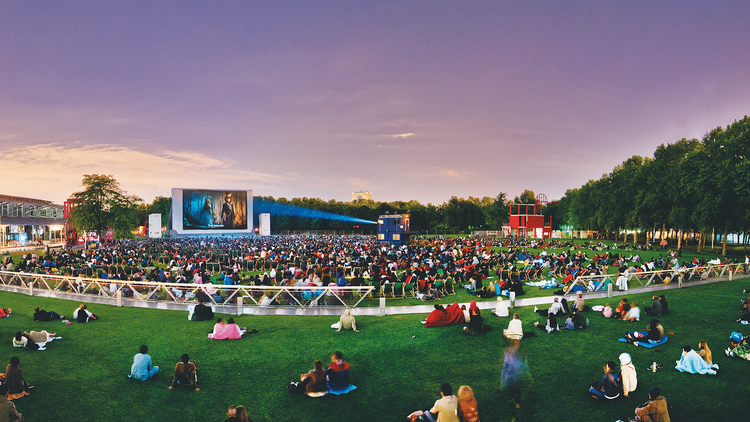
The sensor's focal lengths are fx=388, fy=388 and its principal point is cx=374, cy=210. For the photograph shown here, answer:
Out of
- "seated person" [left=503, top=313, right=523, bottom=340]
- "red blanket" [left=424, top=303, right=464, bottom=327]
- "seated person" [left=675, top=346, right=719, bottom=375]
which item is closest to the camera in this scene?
"seated person" [left=675, top=346, right=719, bottom=375]

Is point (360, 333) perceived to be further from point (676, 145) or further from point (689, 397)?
point (676, 145)

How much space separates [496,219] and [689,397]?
102 meters

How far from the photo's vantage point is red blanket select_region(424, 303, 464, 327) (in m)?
12.7

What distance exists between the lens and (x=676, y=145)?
161ft

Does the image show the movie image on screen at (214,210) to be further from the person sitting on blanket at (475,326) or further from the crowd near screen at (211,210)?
the person sitting on blanket at (475,326)

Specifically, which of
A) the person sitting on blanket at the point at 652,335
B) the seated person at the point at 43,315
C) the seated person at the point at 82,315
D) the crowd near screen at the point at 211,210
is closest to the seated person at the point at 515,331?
the person sitting on blanket at the point at 652,335

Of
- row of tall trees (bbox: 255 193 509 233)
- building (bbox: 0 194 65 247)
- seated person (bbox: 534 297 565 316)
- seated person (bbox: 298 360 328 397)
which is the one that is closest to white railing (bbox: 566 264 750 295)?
seated person (bbox: 534 297 565 316)

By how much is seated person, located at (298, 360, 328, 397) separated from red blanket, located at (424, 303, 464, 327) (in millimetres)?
5428

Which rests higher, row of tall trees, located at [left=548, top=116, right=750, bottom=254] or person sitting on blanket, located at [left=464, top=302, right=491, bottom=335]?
row of tall trees, located at [left=548, top=116, right=750, bottom=254]

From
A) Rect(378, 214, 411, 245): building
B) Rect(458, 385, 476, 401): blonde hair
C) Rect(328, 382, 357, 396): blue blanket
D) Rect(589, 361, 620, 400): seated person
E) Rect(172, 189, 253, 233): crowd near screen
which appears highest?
Rect(172, 189, 253, 233): crowd near screen

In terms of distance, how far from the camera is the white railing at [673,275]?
715 inches

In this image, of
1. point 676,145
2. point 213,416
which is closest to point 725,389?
point 213,416

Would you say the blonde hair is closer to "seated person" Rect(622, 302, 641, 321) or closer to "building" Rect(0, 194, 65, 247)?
"seated person" Rect(622, 302, 641, 321)

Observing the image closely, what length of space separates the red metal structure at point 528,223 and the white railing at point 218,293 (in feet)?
212
